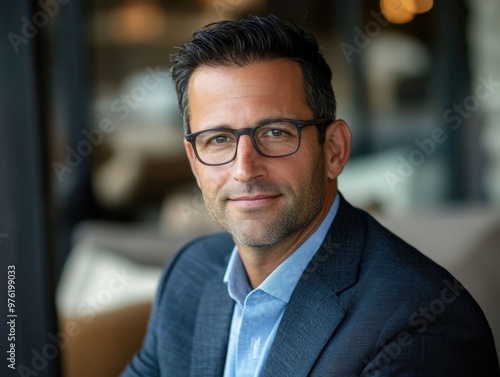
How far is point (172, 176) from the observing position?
7137 mm

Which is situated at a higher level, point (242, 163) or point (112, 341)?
point (242, 163)

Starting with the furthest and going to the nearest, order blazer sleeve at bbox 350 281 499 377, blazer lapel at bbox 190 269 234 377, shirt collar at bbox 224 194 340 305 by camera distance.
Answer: blazer lapel at bbox 190 269 234 377 → shirt collar at bbox 224 194 340 305 → blazer sleeve at bbox 350 281 499 377

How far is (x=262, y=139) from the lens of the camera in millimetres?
1488

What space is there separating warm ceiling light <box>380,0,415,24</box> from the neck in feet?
14.2

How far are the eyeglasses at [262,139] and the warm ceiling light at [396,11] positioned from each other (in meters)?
4.40

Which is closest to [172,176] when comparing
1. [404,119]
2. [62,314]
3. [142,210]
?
[142,210]

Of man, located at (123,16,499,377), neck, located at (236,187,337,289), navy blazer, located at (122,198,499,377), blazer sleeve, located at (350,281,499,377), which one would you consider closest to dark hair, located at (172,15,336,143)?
man, located at (123,16,499,377)

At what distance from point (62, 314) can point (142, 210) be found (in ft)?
13.6

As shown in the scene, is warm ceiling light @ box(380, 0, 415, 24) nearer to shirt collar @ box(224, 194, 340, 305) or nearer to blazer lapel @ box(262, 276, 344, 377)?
shirt collar @ box(224, 194, 340, 305)

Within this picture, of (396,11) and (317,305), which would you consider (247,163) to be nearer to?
(317,305)

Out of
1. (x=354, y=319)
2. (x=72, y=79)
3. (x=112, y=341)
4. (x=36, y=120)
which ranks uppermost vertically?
(x=72, y=79)

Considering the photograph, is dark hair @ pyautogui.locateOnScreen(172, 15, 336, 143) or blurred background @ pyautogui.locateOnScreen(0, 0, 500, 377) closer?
dark hair @ pyautogui.locateOnScreen(172, 15, 336, 143)

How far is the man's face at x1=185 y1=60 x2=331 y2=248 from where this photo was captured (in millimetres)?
1477

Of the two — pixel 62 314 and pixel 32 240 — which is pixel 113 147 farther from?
pixel 32 240
